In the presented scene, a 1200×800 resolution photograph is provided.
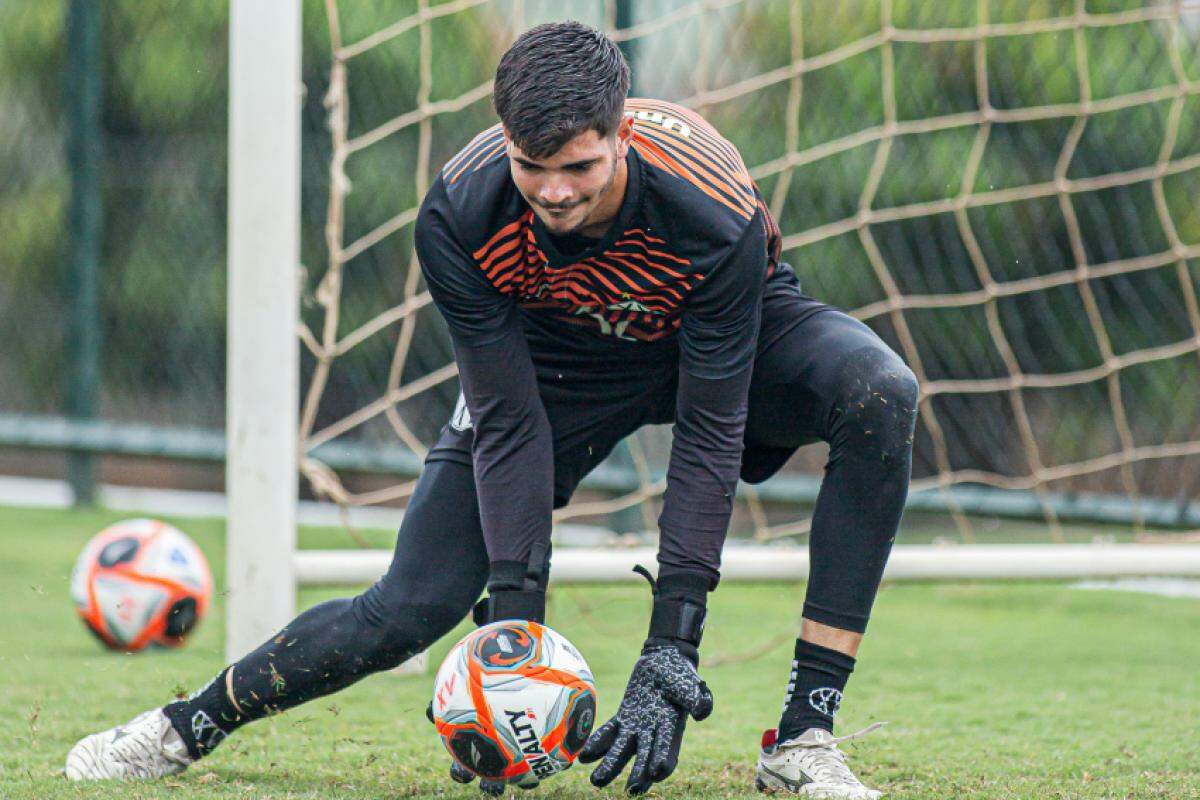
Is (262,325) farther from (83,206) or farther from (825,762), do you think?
(83,206)

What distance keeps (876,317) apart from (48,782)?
3.88 meters

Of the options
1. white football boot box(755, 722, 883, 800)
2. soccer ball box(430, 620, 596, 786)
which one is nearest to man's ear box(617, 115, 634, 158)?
soccer ball box(430, 620, 596, 786)

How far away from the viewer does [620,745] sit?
7.52 feet

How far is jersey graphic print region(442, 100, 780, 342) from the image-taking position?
2.46m

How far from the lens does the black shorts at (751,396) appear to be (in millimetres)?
2678

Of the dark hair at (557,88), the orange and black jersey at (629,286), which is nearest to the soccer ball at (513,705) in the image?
the orange and black jersey at (629,286)

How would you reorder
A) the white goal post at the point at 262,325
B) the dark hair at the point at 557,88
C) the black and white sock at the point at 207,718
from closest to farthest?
1. the dark hair at the point at 557,88
2. the black and white sock at the point at 207,718
3. the white goal post at the point at 262,325

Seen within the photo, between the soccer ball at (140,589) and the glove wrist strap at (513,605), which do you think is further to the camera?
the soccer ball at (140,589)

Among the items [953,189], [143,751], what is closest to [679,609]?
[143,751]

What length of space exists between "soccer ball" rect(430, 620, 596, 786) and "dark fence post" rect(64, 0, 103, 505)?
5382mm

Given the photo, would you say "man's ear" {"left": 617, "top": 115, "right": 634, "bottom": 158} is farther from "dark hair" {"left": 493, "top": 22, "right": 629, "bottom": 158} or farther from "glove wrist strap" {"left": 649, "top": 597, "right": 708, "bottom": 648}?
"glove wrist strap" {"left": 649, "top": 597, "right": 708, "bottom": 648}

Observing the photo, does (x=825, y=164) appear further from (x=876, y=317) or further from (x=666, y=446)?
(x=666, y=446)

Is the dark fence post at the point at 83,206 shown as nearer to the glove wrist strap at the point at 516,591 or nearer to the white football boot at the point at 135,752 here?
the white football boot at the point at 135,752

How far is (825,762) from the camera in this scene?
2508mm
